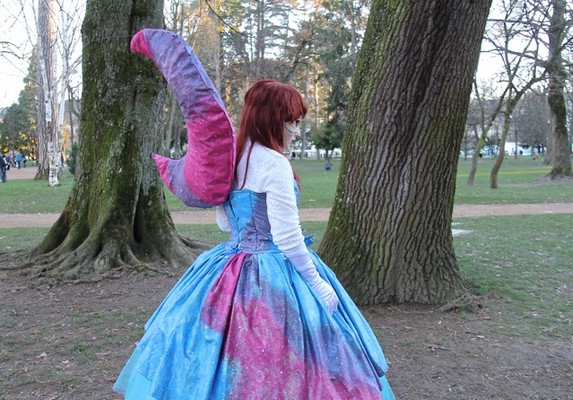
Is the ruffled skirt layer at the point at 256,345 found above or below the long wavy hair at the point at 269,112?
below

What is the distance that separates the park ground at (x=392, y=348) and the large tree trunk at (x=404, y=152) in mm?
337

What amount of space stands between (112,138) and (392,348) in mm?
4452

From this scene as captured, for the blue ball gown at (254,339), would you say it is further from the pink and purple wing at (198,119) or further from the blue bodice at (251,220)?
the pink and purple wing at (198,119)

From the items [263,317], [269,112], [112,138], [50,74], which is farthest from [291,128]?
[50,74]

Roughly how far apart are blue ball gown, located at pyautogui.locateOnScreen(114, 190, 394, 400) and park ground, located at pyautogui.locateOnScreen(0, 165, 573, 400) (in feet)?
4.78

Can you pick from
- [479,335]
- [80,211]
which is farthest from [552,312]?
[80,211]

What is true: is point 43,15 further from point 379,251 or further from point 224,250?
point 224,250

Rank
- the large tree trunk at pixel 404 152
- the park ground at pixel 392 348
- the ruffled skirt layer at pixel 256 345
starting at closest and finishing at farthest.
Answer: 1. the ruffled skirt layer at pixel 256 345
2. the park ground at pixel 392 348
3. the large tree trunk at pixel 404 152

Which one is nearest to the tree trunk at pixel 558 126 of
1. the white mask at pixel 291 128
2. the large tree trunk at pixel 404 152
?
the large tree trunk at pixel 404 152

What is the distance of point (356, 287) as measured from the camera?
17.3 ft

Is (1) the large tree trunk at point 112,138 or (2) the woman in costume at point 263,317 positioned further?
(1) the large tree trunk at point 112,138

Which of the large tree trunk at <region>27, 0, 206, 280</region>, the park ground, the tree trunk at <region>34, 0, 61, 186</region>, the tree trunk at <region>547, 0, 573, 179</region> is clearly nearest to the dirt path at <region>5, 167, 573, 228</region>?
the large tree trunk at <region>27, 0, 206, 280</region>

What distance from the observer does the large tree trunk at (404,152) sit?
491cm

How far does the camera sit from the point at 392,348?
4.47m
